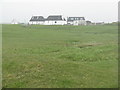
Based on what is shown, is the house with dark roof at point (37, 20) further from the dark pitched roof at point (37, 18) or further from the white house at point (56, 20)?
the white house at point (56, 20)

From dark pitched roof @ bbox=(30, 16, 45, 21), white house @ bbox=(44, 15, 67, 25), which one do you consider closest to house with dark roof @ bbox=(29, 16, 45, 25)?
dark pitched roof @ bbox=(30, 16, 45, 21)

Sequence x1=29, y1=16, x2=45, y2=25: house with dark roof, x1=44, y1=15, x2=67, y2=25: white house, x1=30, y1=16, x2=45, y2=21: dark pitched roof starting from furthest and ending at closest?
x1=30, y1=16, x2=45, y2=21: dark pitched roof < x1=29, y1=16, x2=45, y2=25: house with dark roof < x1=44, y1=15, x2=67, y2=25: white house

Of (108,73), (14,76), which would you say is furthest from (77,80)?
(14,76)

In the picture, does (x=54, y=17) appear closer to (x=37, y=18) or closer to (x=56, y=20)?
(x=56, y=20)

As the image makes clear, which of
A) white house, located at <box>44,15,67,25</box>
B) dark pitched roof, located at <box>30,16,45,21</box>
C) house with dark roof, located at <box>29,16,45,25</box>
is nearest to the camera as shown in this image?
white house, located at <box>44,15,67,25</box>

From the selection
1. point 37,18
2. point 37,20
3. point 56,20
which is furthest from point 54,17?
point 37,18

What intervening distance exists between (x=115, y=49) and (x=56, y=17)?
12014 cm

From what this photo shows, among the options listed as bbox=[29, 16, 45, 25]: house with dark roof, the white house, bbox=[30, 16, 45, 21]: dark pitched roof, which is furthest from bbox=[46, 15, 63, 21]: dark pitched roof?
bbox=[30, 16, 45, 21]: dark pitched roof

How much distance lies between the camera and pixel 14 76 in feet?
53.3

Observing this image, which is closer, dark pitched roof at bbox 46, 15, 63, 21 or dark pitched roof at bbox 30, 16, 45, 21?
dark pitched roof at bbox 46, 15, 63, 21

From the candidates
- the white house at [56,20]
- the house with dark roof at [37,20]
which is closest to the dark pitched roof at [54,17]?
the white house at [56,20]

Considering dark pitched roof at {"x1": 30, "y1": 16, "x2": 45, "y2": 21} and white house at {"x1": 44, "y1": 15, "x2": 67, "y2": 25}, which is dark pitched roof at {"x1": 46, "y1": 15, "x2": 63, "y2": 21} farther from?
dark pitched roof at {"x1": 30, "y1": 16, "x2": 45, "y2": 21}

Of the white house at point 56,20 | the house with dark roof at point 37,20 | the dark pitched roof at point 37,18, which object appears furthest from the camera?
the dark pitched roof at point 37,18

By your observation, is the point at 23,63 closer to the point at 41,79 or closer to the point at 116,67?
the point at 41,79
